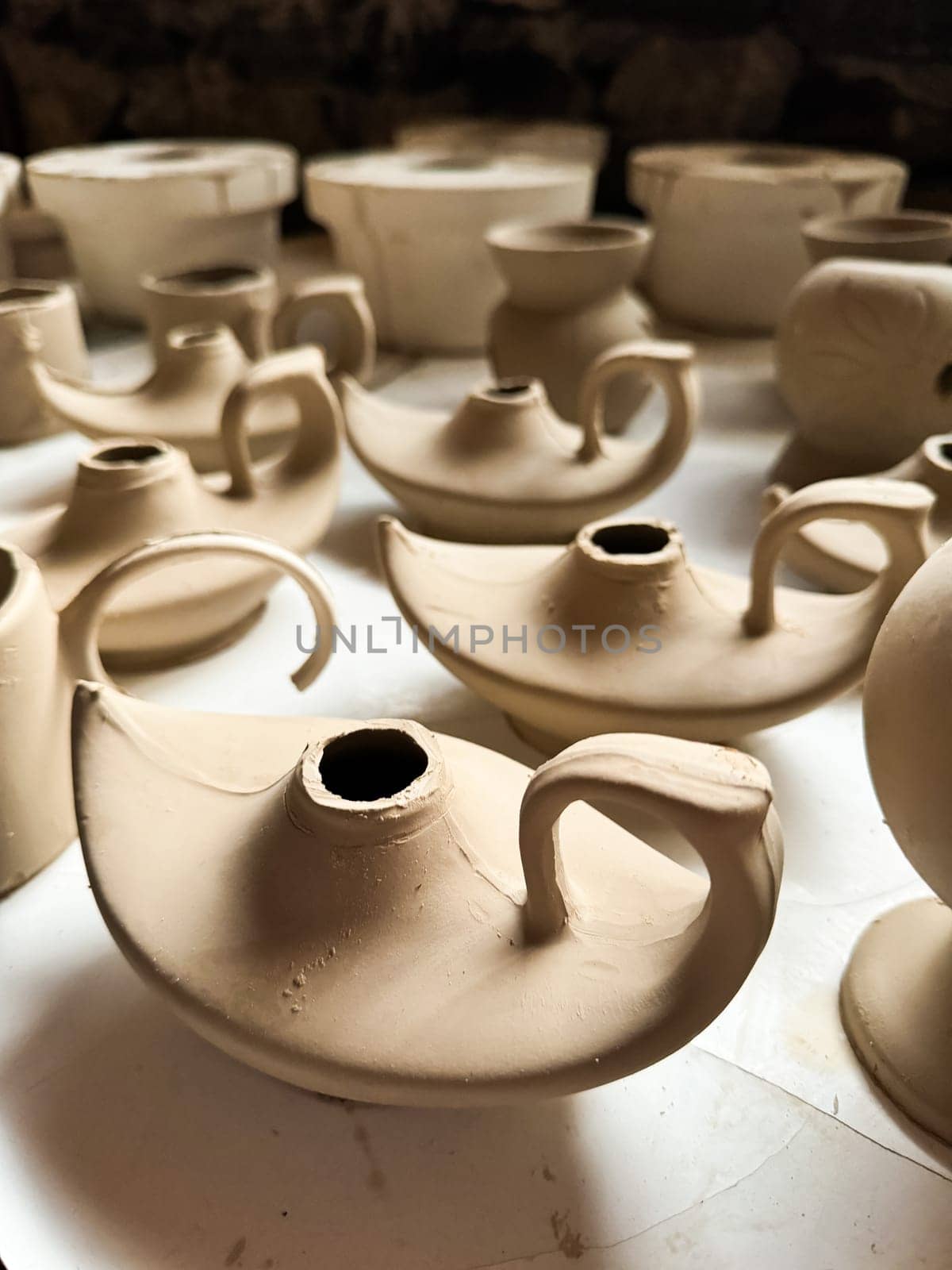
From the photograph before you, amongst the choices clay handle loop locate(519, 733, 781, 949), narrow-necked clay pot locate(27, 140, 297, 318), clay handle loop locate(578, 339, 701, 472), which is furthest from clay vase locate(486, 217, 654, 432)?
clay handle loop locate(519, 733, 781, 949)

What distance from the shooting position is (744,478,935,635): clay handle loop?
0.93 m

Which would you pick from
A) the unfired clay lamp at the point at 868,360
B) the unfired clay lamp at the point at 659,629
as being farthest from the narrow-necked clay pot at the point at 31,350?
the unfired clay lamp at the point at 868,360

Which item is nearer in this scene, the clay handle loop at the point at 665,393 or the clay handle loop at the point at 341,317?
the clay handle loop at the point at 665,393

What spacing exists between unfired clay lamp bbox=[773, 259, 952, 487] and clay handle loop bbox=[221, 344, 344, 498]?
2.28 ft

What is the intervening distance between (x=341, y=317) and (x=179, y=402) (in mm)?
297

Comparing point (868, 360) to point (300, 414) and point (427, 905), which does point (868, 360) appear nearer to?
point (300, 414)

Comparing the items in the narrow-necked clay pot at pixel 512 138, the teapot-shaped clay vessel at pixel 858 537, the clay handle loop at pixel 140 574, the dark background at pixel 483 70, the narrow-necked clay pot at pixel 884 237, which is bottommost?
the teapot-shaped clay vessel at pixel 858 537

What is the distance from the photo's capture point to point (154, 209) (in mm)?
2260

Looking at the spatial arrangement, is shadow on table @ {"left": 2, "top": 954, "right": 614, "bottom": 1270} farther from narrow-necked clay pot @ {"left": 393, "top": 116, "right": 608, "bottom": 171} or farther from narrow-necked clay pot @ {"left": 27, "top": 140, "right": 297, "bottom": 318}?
narrow-necked clay pot @ {"left": 393, "top": 116, "right": 608, "bottom": 171}

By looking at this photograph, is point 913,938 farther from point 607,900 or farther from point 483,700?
point 483,700

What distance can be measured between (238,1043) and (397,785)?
0.20 meters

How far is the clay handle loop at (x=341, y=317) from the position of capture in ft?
5.41

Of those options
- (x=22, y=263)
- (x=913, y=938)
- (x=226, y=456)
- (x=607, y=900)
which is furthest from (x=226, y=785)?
(x=22, y=263)

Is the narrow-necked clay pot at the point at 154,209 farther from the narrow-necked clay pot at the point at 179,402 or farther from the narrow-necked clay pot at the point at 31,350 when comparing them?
the narrow-necked clay pot at the point at 179,402
